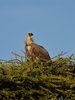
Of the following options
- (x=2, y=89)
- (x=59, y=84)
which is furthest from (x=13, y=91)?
(x=59, y=84)

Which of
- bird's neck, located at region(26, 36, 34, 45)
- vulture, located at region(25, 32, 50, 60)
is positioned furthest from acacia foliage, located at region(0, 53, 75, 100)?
bird's neck, located at region(26, 36, 34, 45)

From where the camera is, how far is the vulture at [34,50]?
2500cm

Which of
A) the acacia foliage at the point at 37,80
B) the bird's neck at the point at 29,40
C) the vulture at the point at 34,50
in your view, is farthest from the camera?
the bird's neck at the point at 29,40

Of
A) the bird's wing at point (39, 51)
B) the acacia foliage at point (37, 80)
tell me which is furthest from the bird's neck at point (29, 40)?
the acacia foliage at point (37, 80)

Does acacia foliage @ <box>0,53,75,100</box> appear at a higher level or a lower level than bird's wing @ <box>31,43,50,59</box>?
lower

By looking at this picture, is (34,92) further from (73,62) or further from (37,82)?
(73,62)

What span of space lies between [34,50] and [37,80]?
14.2 feet

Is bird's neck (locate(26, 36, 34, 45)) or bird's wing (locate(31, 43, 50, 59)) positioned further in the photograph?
bird's neck (locate(26, 36, 34, 45))

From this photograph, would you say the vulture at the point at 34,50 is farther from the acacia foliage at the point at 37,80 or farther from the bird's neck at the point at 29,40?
the acacia foliage at the point at 37,80

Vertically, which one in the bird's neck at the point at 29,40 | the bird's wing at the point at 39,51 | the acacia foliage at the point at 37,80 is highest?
the bird's neck at the point at 29,40

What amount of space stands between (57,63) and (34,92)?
1659mm

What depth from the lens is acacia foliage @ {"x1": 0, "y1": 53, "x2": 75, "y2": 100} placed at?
21.3m

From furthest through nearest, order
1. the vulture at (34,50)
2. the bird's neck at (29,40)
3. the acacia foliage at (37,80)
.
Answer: the bird's neck at (29,40) → the vulture at (34,50) → the acacia foliage at (37,80)

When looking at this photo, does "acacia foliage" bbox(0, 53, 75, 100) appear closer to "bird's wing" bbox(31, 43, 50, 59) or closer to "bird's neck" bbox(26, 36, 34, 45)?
"bird's wing" bbox(31, 43, 50, 59)
